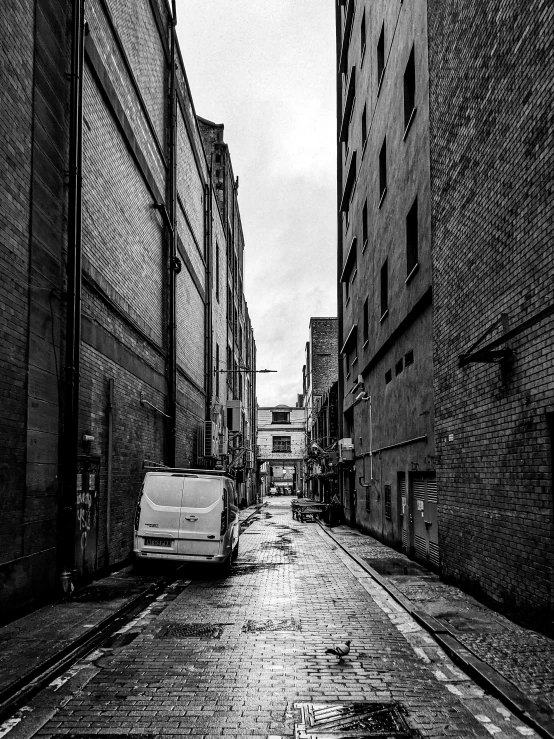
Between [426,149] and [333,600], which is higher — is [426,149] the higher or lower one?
the higher one

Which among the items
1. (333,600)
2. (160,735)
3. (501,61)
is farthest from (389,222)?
(160,735)

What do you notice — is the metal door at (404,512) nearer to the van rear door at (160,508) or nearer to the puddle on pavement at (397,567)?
the puddle on pavement at (397,567)

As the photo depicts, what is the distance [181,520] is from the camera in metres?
12.4

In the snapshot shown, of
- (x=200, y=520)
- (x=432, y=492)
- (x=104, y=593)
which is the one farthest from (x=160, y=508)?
(x=432, y=492)

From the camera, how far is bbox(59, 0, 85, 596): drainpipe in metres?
10.2

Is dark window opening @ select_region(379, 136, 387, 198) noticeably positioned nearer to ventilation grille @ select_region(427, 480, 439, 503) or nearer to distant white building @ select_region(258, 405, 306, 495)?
ventilation grille @ select_region(427, 480, 439, 503)

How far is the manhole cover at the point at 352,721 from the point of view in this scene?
4867 millimetres

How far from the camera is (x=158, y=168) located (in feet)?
63.9

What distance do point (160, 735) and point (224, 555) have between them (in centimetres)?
786

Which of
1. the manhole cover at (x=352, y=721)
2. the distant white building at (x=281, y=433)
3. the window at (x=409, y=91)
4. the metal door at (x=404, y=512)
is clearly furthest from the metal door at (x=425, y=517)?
the distant white building at (x=281, y=433)

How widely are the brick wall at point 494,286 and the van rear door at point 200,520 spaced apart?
3991mm

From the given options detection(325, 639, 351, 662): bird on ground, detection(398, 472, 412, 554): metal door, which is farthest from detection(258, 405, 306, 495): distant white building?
detection(325, 639, 351, 662): bird on ground

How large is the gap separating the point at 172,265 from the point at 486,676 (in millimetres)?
16664

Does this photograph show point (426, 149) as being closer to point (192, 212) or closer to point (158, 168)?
point (158, 168)
